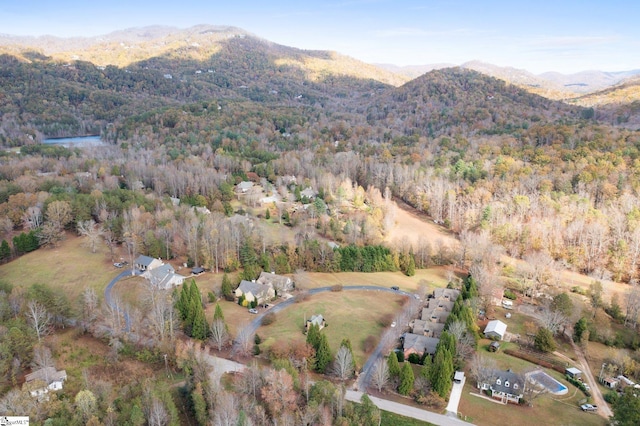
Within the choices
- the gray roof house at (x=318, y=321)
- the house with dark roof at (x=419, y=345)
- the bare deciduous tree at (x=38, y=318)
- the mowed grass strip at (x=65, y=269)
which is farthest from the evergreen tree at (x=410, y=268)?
the bare deciduous tree at (x=38, y=318)

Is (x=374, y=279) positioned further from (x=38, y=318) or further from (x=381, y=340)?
(x=38, y=318)

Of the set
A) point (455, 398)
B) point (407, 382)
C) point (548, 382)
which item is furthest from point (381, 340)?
point (548, 382)

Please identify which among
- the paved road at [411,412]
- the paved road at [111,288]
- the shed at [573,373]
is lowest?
the paved road at [111,288]

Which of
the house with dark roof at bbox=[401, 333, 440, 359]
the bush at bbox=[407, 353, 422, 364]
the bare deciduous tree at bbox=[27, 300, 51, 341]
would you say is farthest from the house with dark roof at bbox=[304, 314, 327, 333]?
the bare deciduous tree at bbox=[27, 300, 51, 341]

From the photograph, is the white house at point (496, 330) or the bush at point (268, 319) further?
the bush at point (268, 319)

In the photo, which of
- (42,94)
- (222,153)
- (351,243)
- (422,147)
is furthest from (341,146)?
(42,94)

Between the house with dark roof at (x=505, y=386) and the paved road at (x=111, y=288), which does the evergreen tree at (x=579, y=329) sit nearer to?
the house with dark roof at (x=505, y=386)
